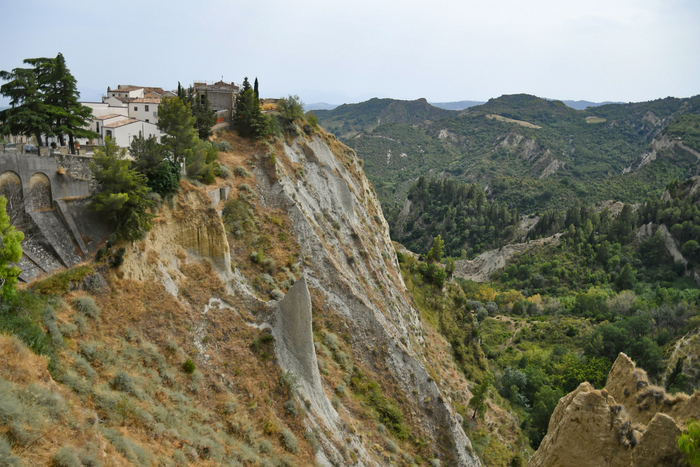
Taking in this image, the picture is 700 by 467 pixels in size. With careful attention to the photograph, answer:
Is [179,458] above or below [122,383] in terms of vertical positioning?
below

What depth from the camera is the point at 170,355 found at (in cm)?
1755

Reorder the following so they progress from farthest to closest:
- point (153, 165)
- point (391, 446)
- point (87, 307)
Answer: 1. point (391, 446)
2. point (153, 165)
3. point (87, 307)

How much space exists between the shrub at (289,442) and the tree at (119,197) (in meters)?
11.4

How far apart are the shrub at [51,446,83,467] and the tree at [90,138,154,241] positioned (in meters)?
10.9

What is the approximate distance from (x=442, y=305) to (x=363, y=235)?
16.5 meters

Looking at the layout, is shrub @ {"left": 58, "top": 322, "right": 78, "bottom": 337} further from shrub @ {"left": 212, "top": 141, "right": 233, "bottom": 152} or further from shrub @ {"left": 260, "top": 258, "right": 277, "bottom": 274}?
shrub @ {"left": 212, "top": 141, "right": 233, "bottom": 152}

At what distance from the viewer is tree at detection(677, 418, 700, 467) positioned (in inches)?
575

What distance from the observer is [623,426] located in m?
17.6

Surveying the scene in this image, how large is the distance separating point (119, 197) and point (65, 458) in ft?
39.4

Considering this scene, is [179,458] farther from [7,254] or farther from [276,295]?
[276,295]

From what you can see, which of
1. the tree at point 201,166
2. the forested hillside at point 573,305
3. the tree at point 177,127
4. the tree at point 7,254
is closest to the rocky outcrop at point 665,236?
the forested hillside at point 573,305

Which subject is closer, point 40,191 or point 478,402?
point 40,191

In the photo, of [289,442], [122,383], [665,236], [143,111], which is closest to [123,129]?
[143,111]

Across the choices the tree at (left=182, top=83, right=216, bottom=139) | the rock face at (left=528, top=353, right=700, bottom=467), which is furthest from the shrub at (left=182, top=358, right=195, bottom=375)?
the tree at (left=182, top=83, right=216, bottom=139)
